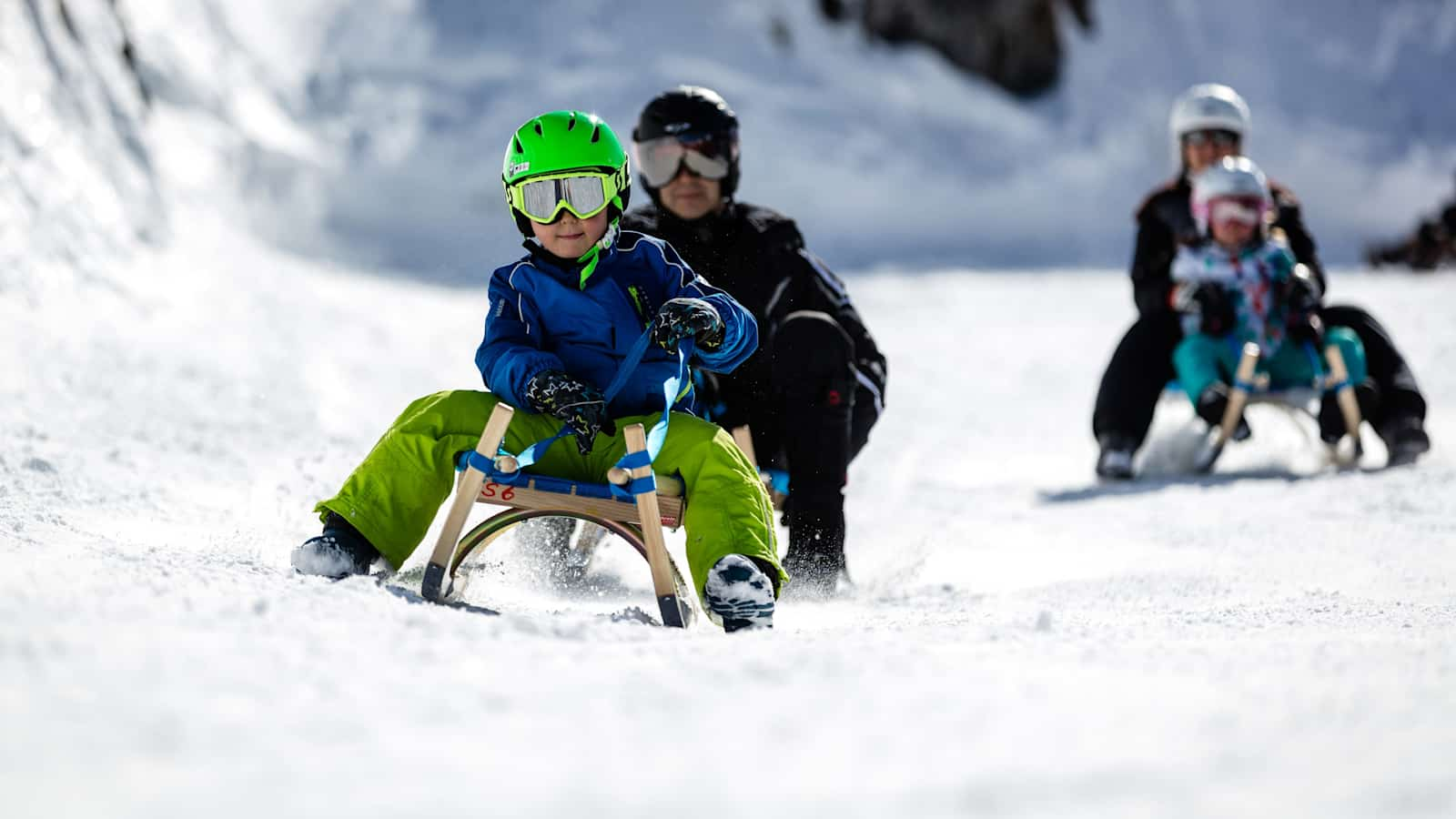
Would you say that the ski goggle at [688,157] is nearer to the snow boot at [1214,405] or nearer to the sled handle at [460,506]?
the sled handle at [460,506]

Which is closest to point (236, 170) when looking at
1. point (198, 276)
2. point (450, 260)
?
point (450, 260)

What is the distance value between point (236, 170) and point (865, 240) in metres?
6.37

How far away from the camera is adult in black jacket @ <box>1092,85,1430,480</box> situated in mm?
5938

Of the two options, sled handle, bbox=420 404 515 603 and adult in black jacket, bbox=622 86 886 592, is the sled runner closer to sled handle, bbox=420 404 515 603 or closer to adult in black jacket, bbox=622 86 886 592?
Answer: sled handle, bbox=420 404 515 603

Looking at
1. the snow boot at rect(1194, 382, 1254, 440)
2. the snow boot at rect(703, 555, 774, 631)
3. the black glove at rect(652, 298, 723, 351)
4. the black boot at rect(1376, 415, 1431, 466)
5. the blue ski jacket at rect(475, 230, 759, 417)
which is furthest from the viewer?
the snow boot at rect(1194, 382, 1254, 440)

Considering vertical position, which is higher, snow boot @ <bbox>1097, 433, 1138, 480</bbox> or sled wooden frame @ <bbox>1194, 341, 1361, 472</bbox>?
sled wooden frame @ <bbox>1194, 341, 1361, 472</bbox>

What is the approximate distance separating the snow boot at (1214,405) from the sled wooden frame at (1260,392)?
0.7 inches

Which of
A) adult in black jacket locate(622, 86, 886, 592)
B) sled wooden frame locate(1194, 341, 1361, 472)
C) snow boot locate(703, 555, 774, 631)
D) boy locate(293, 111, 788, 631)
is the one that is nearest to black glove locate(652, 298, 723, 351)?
boy locate(293, 111, 788, 631)

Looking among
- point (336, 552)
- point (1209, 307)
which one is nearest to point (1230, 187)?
point (1209, 307)

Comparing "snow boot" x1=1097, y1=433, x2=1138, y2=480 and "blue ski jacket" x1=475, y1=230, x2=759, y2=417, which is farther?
"snow boot" x1=1097, y1=433, x2=1138, y2=480

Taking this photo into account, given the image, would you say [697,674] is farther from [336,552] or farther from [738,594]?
[336,552]

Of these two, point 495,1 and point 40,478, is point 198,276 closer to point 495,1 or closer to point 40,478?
point 40,478

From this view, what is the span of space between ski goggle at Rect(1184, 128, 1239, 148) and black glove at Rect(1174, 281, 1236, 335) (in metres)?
1.23

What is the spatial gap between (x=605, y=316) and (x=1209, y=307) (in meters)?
3.87
